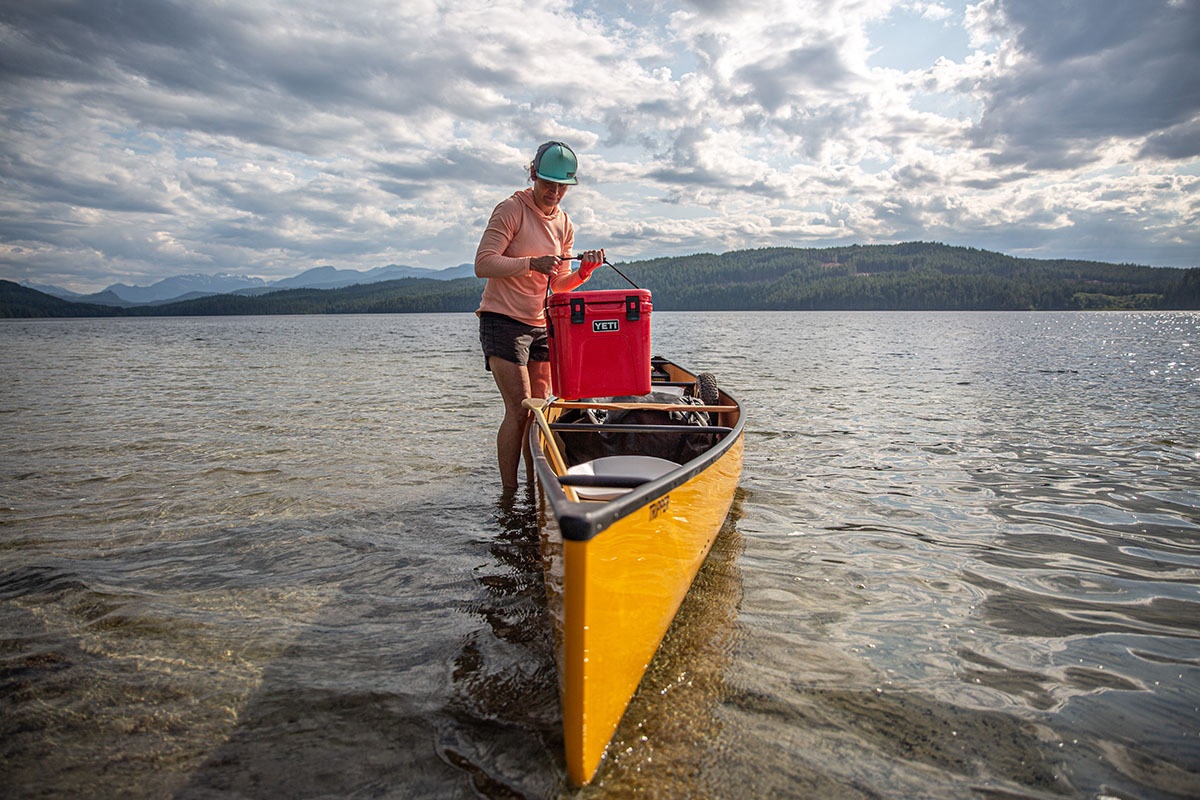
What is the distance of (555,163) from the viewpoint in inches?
184

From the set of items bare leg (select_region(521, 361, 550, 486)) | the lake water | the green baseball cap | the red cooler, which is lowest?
the lake water

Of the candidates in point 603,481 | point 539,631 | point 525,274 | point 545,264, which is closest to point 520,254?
point 525,274

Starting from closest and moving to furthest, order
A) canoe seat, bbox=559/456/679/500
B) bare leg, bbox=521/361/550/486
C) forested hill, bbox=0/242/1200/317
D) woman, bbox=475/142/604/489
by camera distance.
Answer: canoe seat, bbox=559/456/679/500 → woman, bbox=475/142/604/489 → bare leg, bbox=521/361/550/486 → forested hill, bbox=0/242/1200/317

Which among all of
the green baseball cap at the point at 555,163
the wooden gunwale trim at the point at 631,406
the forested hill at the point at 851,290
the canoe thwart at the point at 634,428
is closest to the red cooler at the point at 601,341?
the wooden gunwale trim at the point at 631,406

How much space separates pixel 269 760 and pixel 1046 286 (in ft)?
569

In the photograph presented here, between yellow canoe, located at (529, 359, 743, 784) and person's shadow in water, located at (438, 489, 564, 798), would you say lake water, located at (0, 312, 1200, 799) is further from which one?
yellow canoe, located at (529, 359, 743, 784)

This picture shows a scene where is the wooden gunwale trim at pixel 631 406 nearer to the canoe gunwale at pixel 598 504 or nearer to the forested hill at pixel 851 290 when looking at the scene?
the canoe gunwale at pixel 598 504

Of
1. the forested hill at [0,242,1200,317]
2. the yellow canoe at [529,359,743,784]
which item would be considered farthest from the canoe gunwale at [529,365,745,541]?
the forested hill at [0,242,1200,317]

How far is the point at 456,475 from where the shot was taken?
717cm

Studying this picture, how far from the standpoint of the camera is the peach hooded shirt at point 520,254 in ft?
15.5

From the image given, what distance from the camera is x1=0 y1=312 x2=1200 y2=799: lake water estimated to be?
2.47 metres

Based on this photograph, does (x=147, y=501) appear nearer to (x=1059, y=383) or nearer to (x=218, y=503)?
(x=218, y=503)

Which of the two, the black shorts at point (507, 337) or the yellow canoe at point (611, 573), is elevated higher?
the black shorts at point (507, 337)

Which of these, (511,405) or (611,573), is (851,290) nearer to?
(511,405)
